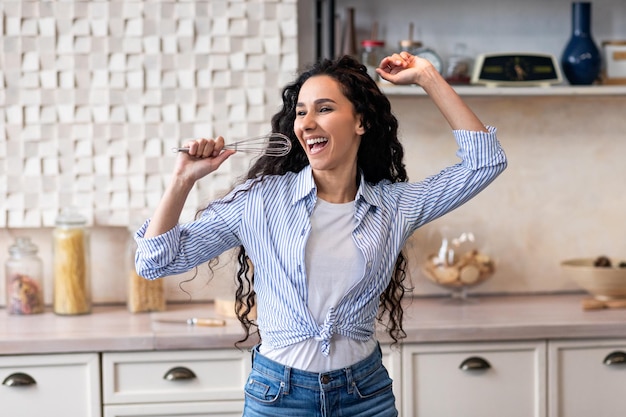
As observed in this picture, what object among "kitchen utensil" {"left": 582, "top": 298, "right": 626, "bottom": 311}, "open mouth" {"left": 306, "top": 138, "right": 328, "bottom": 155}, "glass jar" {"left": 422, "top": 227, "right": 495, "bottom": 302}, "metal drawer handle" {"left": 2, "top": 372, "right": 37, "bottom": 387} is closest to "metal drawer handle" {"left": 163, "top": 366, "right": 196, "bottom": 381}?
"metal drawer handle" {"left": 2, "top": 372, "right": 37, "bottom": 387}

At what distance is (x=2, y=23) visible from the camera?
308cm

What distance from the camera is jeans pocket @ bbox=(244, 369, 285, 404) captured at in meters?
1.91

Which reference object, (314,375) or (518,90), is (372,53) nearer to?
(518,90)

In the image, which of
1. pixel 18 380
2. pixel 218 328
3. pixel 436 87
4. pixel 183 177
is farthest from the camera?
pixel 218 328

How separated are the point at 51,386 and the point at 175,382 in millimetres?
343

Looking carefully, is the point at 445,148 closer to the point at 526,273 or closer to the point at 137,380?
the point at 526,273

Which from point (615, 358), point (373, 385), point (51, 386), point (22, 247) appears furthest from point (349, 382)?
point (22, 247)

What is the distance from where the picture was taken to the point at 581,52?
319 cm

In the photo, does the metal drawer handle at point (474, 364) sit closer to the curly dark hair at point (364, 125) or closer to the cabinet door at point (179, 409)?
the cabinet door at point (179, 409)

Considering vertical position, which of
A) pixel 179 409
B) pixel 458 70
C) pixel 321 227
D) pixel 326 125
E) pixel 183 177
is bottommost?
pixel 179 409

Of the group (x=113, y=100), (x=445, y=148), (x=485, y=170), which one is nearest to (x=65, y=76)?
(x=113, y=100)

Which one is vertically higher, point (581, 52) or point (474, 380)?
point (581, 52)

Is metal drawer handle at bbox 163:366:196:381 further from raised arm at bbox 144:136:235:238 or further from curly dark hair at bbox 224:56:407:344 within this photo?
raised arm at bbox 144:136:235:238

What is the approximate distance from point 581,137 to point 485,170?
1483 mm
